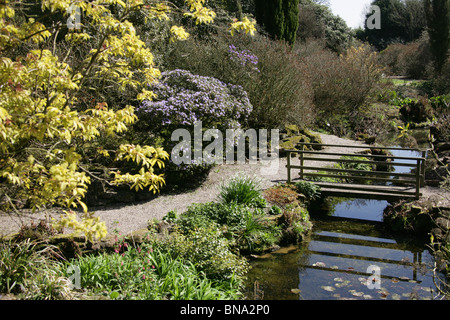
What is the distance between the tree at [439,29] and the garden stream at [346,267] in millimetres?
18459

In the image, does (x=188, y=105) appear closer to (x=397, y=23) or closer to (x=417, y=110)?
(x=417, y=110)

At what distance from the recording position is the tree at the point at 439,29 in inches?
914

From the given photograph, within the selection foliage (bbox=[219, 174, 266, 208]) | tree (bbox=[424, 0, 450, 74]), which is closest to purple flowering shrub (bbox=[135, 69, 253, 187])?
foliage (bbox=[219, 174, 266, 208])

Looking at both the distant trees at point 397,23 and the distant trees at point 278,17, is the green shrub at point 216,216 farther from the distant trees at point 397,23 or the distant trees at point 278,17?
the distant trees at point 397,23

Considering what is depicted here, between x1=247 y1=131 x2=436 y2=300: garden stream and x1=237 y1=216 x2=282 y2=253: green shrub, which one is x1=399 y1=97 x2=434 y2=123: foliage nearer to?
x1=247 y1=131 x2=436 y2=300: garden stream

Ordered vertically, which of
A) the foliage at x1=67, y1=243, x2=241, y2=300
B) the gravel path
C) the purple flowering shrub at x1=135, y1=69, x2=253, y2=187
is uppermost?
the purple flowering shrub at x1=135, y1=69, x2=253, y2=187

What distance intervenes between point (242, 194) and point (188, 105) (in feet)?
7.47

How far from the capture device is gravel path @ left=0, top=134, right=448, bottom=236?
7.16 meters

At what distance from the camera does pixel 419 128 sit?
17250 millimetres

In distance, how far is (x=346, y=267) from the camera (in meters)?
6.61

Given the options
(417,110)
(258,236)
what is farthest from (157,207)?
(417,110)

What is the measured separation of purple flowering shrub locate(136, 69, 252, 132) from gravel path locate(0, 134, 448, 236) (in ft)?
3.94
